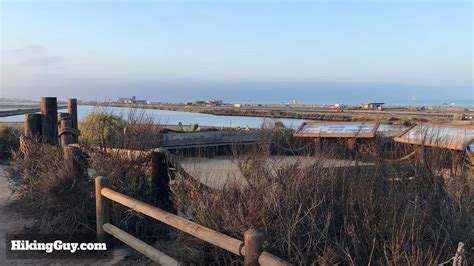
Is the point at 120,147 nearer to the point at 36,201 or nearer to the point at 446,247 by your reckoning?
the point at 36,201

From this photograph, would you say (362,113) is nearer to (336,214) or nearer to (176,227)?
(336,214)

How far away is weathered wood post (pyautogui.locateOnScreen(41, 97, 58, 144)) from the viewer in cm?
870

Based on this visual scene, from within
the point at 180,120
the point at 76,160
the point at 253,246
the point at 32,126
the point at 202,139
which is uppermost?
the point at 32,126

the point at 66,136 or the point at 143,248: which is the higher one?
the point at 66,136

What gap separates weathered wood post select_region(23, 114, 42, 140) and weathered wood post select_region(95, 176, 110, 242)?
10.8 ft

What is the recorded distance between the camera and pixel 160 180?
6.64 metres

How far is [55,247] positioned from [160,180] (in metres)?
1.69

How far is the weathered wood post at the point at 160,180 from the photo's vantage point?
6598 millimetres

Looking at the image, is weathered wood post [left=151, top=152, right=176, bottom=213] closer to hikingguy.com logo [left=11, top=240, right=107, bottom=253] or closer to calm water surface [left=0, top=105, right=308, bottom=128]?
hikingguy.com logo [left=11, top=240, right=107, bottom=253]

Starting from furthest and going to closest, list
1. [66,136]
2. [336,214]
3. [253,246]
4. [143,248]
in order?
[66,136] → [143,248] → [336,214] → [253,246]

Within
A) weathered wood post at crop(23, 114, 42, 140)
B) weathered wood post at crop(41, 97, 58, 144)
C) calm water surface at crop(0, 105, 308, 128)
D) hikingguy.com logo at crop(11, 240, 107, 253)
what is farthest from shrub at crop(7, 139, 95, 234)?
calm water surface at crop(0, 105, 308, 128)

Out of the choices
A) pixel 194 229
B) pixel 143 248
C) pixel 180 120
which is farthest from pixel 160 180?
pixel 180 120

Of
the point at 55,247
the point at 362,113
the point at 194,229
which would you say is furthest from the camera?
the point at 362,113

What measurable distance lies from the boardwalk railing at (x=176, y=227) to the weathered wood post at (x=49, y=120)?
11.5 feet
